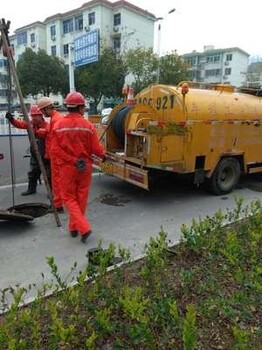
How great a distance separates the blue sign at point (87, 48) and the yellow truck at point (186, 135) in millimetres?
5280

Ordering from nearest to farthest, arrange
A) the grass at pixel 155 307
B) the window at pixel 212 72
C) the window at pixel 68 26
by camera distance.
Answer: the grass at pixel 155 307 < the window at pixel 68 26 < the window at pixel 212 72

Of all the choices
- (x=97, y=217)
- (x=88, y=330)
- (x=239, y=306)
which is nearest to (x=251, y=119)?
(x=97, y=217)

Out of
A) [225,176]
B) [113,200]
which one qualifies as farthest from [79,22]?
[113,200]

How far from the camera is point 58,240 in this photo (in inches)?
175

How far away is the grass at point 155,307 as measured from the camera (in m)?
2.26

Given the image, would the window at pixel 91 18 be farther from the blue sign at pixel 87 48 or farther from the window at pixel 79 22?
the blue sign at pixel 87 48

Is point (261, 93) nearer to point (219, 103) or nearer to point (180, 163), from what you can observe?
point (219, 103)

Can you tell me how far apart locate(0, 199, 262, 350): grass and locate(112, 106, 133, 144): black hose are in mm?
3404

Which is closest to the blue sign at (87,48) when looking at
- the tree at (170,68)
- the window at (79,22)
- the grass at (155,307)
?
the grass at (155,307)

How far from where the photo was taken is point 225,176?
6.86 metres

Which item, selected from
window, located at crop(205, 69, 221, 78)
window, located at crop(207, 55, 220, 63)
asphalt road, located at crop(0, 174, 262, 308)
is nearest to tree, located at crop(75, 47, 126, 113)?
asphalt road, located at crop(0, 174, 262, 308)

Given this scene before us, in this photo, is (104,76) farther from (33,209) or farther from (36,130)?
(33,209)

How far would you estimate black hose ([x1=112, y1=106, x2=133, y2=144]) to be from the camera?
21.5 ft

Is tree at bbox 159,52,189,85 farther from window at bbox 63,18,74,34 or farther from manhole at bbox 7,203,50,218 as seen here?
manhole at bbox 7,203,50,218
